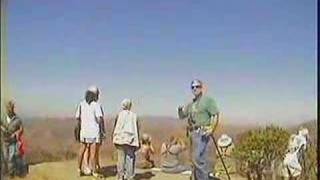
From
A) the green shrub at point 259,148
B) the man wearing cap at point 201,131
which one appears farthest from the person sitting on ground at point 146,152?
the green shrub at point 259,148

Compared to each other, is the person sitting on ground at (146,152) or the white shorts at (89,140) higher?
the white shorts at (89,140)

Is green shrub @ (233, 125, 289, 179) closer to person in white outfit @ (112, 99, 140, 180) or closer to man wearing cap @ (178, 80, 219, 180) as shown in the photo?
man wearing cap @ (178, 80, 219, 180)

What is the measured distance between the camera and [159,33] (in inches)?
87.9

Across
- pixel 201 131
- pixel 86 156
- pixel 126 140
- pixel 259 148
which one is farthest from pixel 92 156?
pixel 259 148

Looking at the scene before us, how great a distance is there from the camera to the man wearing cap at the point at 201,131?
2.22 m

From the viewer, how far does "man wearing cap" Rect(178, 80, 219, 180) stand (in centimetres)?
222

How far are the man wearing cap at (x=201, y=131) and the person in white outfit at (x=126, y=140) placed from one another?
0.54 ft

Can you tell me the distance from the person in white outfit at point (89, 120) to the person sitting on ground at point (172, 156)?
0.73 feet

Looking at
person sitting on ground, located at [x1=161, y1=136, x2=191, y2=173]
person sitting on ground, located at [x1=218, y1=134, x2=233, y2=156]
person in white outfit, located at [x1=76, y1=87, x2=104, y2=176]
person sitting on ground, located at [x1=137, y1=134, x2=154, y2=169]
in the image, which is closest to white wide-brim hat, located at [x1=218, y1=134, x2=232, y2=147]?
person sitting on ground, located at [x1=218, y1=134, x2=233, y2=156]

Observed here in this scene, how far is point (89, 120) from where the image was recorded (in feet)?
7.33

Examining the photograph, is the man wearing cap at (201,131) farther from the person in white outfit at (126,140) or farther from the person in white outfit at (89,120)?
the person in white outfit at (89,120)

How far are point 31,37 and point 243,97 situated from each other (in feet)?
2.40

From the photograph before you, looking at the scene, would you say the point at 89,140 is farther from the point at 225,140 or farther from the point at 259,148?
the point at 259,148

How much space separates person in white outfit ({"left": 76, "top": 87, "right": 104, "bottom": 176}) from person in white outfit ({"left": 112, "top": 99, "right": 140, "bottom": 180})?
6 centimetres
